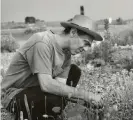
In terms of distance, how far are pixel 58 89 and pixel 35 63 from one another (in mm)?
341

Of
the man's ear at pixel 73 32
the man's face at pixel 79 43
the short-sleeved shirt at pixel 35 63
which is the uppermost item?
the man's ear at pixel 73 32

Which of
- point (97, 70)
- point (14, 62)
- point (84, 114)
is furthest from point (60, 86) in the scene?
point (97, 70)

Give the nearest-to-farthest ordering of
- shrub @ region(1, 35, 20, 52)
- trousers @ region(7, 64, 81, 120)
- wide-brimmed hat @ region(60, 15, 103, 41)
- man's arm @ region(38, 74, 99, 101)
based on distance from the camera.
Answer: man's arm @ region(38, 74, 99, 101)
wide-brimmed hat @ region(60, 15, 103, 41)
trousers @ region(7, 64, 81, 120)
shrub @ region(1, 35, 20, 52)

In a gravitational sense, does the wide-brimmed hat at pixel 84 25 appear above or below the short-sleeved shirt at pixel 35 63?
above

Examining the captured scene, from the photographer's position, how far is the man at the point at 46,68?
11.5 feet

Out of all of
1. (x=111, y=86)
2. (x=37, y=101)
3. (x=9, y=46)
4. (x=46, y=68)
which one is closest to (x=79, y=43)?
(x=46, y=68)

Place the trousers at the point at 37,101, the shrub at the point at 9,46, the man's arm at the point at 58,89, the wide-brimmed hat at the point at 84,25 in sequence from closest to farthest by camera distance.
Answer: the man's arm at the point at 58,89
the wide-brimmed hat at the point at 84,25
the trousers at the point at 37,101
the shrub at the point at 9,46

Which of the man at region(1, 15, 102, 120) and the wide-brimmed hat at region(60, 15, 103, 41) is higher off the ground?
the wide-brimmed hat at region(60, 15, 103, 41)

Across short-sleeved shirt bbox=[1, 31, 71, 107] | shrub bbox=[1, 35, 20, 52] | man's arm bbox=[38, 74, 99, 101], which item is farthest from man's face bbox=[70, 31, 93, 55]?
shrub bbox=[1, 35, 20, 52]

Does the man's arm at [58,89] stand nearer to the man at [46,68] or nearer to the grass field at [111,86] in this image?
the man at [46,68]

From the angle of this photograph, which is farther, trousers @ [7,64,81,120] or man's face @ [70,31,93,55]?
trousers @ [7,64,81,120]

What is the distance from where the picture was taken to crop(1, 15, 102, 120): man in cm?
350

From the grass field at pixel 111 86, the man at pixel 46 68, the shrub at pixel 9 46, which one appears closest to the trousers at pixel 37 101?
the man at pixel 46 68

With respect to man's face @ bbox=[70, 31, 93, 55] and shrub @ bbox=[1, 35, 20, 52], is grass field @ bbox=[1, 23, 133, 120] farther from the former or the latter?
shrub @ bbox=[1, 35, 20, 52]
